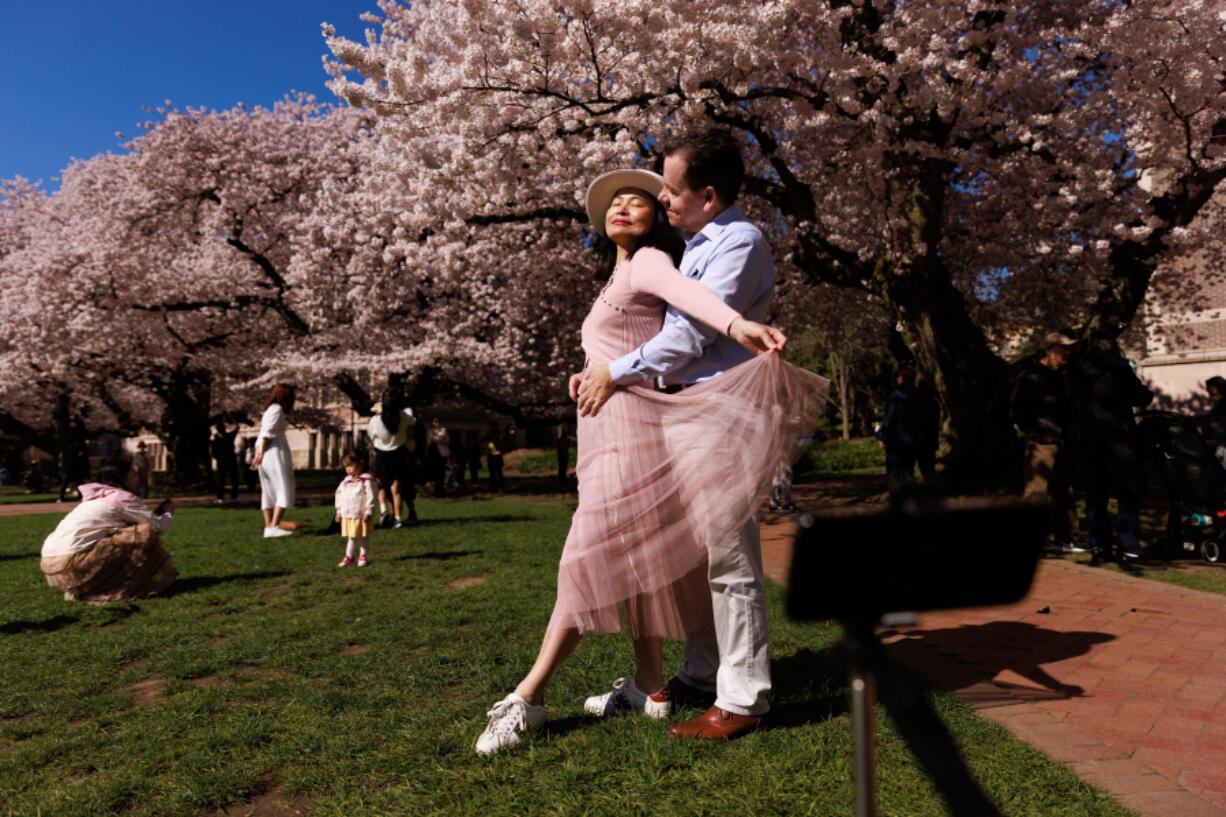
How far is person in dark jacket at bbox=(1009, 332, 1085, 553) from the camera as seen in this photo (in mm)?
7426

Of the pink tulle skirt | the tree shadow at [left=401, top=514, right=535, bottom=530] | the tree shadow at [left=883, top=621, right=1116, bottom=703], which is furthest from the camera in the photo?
the tree shadow at [left=401, top=514, right=535, bottom=530]

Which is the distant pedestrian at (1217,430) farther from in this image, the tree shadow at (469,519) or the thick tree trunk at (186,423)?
the thick tree trunk at (186,423)

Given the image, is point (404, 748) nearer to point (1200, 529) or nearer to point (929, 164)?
point (1200, 529)

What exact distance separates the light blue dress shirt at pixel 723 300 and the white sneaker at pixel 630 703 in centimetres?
128

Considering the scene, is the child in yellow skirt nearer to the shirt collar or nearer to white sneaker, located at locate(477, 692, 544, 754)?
white sneaker, located at locate(477, 692, 544, 754)

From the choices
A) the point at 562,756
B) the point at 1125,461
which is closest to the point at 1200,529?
the point at 1125,461

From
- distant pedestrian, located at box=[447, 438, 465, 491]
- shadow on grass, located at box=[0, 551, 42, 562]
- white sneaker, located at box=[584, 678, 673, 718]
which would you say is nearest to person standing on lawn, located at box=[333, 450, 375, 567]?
shadow on grass, located at box=[0, 551, 42, 562]

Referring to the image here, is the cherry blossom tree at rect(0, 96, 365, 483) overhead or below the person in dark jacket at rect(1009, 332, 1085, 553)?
overhead

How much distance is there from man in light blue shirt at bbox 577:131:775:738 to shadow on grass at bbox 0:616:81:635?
175 inches

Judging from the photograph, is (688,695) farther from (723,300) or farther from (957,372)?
(957,372)

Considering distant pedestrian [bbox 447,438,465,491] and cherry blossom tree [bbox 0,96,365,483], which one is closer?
cherry blossom tree [bbox 0,96,365,483]

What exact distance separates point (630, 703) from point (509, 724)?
0.59 m

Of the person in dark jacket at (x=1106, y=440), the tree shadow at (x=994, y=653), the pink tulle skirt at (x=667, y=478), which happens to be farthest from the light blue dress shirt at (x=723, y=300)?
the person in dark jacket at (x=1106, y=440)

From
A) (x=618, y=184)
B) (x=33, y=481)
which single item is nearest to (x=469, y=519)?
(x=618, y=184)
